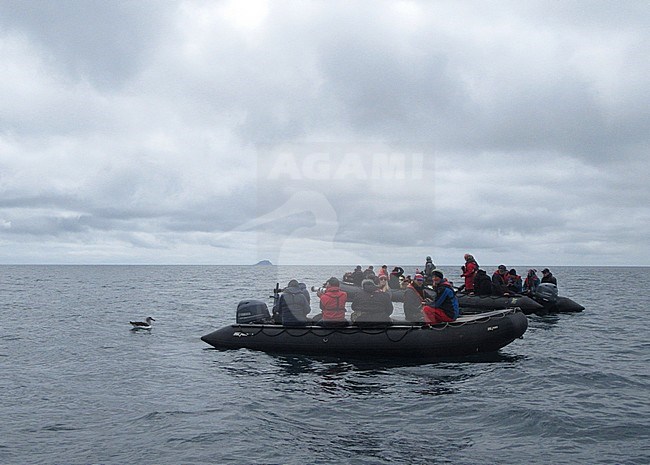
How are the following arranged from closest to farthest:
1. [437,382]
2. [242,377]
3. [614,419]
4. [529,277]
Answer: [614,419] < [437,382] < [242,377] < [529,277]

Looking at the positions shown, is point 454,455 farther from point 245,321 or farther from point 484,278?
point 484,278

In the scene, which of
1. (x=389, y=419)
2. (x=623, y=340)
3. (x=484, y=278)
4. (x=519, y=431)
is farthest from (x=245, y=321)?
(x=623, y=340)

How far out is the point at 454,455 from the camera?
27.8ft

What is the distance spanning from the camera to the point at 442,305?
15305 mm

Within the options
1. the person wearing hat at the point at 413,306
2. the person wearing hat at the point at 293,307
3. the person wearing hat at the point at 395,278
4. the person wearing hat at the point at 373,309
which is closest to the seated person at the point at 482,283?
the person wearing hat at the point at 395,278

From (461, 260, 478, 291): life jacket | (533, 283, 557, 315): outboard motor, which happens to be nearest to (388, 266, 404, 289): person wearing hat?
(461, 260, 478, 291): life jacket

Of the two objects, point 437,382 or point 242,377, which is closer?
point 437,382

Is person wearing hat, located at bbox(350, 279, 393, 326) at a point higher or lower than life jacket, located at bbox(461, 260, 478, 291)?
lower

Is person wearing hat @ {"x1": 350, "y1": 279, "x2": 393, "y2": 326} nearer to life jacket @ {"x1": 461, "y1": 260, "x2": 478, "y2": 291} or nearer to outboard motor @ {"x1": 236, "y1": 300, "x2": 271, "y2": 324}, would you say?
outboard motor @ {"x1": 236, "y1": 300, "x2": 271, "y2": 324}

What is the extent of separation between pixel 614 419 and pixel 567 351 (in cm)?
782

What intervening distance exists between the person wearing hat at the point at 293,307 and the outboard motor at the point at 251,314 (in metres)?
1.46

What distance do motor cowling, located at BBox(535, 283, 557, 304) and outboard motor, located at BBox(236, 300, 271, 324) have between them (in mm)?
16137

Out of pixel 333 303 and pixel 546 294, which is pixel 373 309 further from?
pixel 546 294

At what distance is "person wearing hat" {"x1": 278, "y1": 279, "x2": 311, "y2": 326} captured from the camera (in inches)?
638
